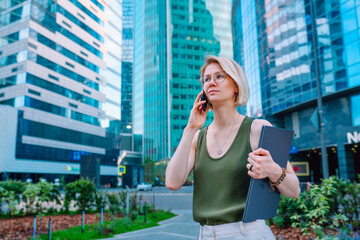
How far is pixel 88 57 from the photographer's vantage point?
50719 millimetres

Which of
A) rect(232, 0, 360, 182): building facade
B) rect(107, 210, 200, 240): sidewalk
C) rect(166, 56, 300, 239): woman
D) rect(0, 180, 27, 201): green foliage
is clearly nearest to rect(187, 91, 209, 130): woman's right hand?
rect(166, 56, 300, 239): woman

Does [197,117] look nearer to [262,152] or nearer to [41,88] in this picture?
[262,152]

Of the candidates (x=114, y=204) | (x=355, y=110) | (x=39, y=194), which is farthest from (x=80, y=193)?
(x=355, y=110)

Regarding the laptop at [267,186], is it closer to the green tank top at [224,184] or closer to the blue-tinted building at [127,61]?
the green tank top at [224,184]

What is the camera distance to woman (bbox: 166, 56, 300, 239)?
1586mm

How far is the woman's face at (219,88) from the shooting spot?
5.78 ft

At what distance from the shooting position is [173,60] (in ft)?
332

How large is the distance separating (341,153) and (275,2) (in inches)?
817

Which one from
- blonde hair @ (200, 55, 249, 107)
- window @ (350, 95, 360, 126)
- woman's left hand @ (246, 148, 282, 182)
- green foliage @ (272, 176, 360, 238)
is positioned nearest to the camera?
woman's left hand @ (246, 148, 282, 182)

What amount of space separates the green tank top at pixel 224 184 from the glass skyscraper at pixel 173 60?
92.4 m

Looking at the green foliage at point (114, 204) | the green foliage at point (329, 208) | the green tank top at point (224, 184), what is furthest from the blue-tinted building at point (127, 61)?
the green tank top at point (224, 184)

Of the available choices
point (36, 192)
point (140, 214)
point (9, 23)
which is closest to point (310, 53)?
point (140, 214)

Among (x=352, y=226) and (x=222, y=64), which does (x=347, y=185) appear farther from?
(x=222, y=64)

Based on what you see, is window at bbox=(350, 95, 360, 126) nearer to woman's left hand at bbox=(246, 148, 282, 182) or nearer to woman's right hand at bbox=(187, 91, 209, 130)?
woman's right hand at bbox=(187, 91, 209, 130)
